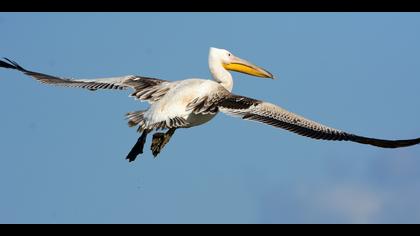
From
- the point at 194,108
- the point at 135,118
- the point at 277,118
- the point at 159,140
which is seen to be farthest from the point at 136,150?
the point at 277,118

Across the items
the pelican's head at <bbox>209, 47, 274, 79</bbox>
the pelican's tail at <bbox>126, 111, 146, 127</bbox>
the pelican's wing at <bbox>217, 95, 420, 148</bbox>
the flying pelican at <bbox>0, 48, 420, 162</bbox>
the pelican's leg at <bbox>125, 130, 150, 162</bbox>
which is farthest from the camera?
the pelican's head at <bbox>209, 47, 274, 79</bbox>

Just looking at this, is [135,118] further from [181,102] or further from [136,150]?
[136,150]

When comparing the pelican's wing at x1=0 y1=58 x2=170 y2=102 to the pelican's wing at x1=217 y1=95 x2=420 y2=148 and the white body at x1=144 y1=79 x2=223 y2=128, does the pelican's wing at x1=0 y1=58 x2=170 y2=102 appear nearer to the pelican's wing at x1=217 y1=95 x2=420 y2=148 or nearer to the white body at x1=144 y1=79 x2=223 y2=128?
the white body at x1=144 y1=79 x2=223 y2=128

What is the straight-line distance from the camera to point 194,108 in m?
15.2

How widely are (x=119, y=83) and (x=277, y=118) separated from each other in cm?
366

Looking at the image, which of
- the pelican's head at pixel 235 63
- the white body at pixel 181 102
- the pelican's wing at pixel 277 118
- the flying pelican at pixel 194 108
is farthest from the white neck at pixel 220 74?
the pelican's wing at pixel 277 118

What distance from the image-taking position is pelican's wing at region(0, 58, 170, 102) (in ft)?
53.5

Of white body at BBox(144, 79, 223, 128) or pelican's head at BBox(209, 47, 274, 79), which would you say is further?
pelican's head at BBox(209, 47, 274, 79)

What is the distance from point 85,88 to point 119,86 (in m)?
0.65

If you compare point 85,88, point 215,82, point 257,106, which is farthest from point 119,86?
point 257,106

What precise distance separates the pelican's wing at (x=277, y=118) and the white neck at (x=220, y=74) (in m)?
1.75

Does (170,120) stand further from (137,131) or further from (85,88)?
(85,88)

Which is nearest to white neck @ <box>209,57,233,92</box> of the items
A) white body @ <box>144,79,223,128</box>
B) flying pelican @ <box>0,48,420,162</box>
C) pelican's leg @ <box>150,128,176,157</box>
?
flying pelican @ <box>0,48,420,162</box>

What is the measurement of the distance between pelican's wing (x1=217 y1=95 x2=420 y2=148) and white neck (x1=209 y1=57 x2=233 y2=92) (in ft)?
5.75
